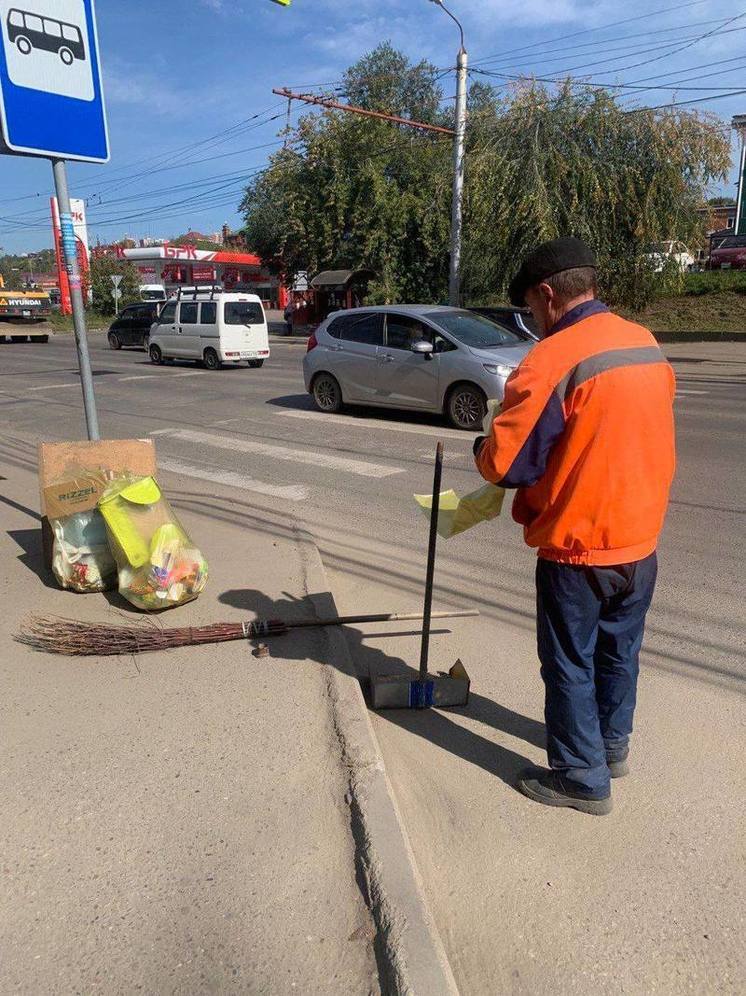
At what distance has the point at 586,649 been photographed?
2547 millimetres

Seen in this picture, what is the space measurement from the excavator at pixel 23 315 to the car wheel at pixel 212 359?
57.5ft

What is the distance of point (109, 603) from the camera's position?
4352 mm

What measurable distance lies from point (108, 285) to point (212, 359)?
36.1 m

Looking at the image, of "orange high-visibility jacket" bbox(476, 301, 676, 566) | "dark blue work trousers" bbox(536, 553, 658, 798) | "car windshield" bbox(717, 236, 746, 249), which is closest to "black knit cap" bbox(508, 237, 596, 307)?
"orange high-visibility jacket" bbox(476, 301, 676, 566)

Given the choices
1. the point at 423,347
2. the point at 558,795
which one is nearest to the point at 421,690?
the point at 558,795

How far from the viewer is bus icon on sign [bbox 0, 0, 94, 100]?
12.5 ft

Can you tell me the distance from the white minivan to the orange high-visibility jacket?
17.8 meters

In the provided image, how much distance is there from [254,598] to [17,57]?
3.09 metres

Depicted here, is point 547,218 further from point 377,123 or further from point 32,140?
point 32,140

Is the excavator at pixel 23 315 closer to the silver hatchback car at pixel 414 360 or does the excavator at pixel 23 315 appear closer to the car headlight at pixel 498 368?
A: the silver hatchback car at pixel 414 360

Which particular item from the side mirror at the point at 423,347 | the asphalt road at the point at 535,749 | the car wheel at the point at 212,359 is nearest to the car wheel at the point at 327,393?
the side mirror at the point at 423,347

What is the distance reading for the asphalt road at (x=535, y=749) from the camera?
2.15m

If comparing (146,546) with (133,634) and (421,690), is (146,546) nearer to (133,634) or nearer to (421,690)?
(133,634)

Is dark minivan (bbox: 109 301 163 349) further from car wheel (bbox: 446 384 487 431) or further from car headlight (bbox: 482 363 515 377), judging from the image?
car headlight (bbox: 482 363 515 377)
